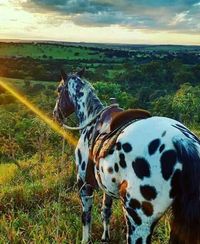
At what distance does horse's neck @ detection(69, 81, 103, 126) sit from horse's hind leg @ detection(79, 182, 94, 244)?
0.73 m

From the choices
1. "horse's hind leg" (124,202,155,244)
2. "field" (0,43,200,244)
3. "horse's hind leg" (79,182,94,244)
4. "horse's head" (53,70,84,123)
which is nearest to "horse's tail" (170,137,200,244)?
"horse's hind leg" (124,202,155,244)

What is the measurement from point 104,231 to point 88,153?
960 millimetres

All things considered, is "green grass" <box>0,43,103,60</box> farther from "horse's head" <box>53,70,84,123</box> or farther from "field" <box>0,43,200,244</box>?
"horse's head" <box>53,70,84,123</box>

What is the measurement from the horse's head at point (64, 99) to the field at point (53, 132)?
810mm

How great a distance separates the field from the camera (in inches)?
197

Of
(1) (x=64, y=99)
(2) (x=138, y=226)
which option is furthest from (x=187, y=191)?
(1) (x=64, y=99)

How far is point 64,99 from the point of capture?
5.49 metres

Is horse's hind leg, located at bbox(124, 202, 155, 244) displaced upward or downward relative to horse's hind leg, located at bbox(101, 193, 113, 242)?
upward

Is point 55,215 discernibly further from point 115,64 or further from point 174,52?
point 174,52

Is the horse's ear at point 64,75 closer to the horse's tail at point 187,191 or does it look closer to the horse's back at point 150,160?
the horse's back at point 150,160

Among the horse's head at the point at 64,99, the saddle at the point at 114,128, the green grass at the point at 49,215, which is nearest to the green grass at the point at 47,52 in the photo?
the green grass at the point at 49,215

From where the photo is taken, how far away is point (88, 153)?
15.1 ft

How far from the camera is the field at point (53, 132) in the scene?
5012mm

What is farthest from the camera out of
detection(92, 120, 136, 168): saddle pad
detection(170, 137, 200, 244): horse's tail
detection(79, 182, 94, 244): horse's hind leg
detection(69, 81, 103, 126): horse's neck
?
detection(69, 81, 103, 126): horse's neck
